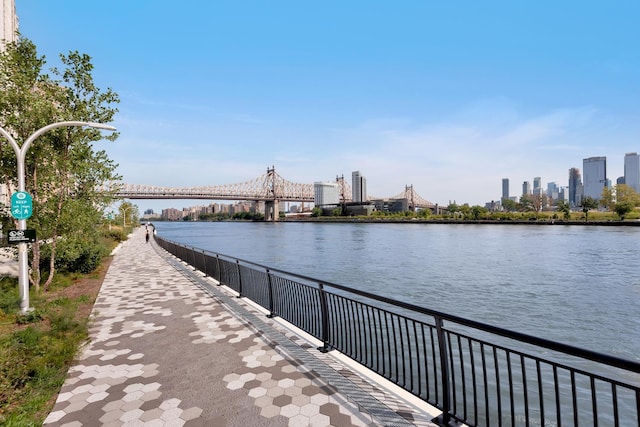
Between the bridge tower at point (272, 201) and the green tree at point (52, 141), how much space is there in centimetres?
11364

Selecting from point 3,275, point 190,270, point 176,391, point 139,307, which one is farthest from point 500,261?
point 3,275

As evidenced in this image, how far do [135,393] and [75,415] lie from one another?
0.62 metres

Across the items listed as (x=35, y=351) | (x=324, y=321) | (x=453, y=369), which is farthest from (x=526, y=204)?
(x=35, y=351)

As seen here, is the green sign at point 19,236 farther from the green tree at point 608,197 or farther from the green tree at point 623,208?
the green tree at point 608,197

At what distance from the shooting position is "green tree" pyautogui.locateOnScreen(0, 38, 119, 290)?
915 cm

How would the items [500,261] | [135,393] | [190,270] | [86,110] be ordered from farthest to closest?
[500,261], [190,270], [86,110], [135,393]

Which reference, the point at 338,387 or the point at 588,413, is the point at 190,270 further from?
the point at 588,413

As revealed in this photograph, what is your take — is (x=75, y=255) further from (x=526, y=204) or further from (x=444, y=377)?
(x=526, y=204)

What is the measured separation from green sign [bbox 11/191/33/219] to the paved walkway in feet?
9.24

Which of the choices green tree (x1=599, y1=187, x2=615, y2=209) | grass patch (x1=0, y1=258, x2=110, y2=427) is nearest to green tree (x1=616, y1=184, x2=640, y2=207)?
green tree (x1=599, y1=187, x2=615, y2=209)

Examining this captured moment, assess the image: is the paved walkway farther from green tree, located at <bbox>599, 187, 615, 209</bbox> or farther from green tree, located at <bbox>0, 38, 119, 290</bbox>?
green tree, located at <bbox>599, 187, 615, 209</bbox>

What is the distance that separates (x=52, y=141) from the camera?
10.4m

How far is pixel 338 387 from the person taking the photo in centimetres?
433

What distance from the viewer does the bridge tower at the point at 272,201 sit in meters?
128
